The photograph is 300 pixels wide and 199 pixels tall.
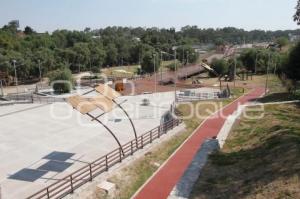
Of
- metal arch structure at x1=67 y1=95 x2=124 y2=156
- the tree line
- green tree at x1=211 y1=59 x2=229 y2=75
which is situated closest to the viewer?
metal arch structure at x1=67 y1=95 x2=124 y2=156

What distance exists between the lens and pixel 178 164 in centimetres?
2350

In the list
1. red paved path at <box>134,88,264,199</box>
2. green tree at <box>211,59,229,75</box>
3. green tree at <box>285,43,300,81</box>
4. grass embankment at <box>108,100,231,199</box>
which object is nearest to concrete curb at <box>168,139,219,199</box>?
red paved path at <box>134,88,264,199</box>

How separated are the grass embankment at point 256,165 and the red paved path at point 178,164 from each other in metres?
1.52

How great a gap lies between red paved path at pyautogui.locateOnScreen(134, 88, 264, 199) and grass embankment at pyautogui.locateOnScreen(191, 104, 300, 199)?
4.98 ft

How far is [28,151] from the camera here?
25047mm

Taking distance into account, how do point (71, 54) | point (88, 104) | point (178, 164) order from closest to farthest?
point (88, 104) → point (178, 164) → point (71, 54)

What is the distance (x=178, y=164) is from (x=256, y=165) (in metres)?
5.05

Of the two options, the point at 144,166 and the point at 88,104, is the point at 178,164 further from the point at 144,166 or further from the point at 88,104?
the point at 88,104

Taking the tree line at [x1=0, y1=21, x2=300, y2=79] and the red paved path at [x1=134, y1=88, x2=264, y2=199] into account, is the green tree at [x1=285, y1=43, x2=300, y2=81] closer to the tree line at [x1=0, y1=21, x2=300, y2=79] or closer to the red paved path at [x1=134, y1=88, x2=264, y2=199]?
the red paved path at [x1=134, y1=88, x2=264, y2=199]

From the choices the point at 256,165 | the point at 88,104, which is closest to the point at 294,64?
the point at 256,165

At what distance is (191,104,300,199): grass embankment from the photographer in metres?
17.8

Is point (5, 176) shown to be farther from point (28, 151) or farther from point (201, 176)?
point (201, 176)

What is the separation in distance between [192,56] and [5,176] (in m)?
99.2

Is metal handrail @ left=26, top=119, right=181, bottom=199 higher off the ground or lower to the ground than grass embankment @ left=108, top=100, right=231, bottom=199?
higher
